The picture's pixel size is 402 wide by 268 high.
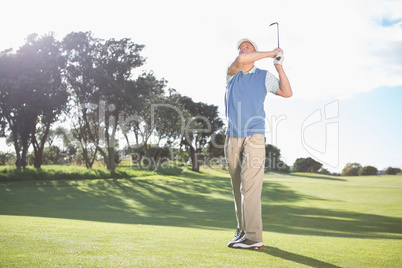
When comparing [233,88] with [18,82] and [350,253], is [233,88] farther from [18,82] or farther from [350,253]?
[18,82]

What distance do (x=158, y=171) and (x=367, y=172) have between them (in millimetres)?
26612

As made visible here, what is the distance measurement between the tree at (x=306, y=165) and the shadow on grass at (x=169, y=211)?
30.8 metres

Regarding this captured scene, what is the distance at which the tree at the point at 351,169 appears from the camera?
46.6m

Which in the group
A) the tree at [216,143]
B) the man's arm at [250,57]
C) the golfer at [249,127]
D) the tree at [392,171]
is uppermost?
the tree at [216,143]

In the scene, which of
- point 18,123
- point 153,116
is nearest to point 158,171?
point 153,116

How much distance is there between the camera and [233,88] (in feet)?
15.3

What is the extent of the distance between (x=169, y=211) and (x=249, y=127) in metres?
13.9

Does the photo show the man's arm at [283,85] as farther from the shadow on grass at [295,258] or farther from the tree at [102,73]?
the tree at [102,73]

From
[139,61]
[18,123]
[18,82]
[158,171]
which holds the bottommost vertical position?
[158,171]

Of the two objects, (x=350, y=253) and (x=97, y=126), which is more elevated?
(x=97, y=126)

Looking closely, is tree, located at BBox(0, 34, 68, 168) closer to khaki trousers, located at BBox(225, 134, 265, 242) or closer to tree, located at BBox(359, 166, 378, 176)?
khaki trousers, located at BBox(225, 134, 265, 242)

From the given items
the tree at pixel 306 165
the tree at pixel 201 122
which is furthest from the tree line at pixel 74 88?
the tree at pixel 201 122

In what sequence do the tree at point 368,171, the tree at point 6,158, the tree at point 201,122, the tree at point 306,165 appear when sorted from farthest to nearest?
the tree at point 201,122
the tree at point 306,165
the tree at point 6,158
the tree at point 368,171

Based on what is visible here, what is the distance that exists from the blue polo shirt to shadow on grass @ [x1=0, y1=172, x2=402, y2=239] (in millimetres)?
7102
